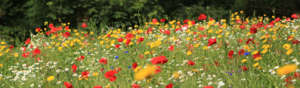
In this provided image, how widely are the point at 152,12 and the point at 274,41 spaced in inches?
163

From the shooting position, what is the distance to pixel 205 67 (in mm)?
2611

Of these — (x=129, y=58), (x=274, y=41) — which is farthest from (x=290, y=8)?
(x=129, y=58)

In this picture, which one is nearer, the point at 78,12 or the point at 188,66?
the point at 188,66

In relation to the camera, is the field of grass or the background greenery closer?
the field of grass

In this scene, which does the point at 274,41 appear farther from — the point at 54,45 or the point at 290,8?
the point at 290,8

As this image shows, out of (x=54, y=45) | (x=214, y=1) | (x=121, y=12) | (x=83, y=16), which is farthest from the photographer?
(x=214, y=1)

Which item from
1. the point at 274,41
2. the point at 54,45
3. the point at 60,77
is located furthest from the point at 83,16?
the point at 274,41

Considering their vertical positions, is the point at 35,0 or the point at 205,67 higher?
the point at 35,0

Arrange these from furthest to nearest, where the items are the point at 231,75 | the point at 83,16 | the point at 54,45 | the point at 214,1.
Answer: the point at 214,1 < the point at 83,16 < the point at 54,45 < the point at 231,75

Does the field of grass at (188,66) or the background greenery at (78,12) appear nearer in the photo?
the field of grass at (188,66)

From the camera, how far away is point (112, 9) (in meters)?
6.87

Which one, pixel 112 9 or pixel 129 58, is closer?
pixel 129 58

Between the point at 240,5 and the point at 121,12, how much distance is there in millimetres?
3047

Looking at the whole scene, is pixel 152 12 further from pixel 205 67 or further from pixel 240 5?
pixel 205 67
